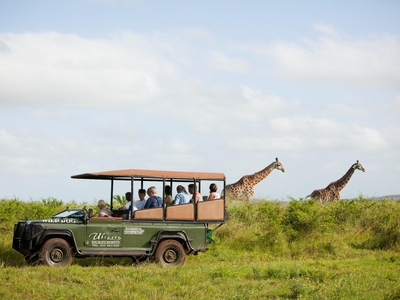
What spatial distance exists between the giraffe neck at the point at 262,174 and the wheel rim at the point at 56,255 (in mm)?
15955

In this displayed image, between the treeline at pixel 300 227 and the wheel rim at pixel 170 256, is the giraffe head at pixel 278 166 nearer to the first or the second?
the treeline at pixel 300 227

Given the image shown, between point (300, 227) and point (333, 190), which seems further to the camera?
point (333, 190)

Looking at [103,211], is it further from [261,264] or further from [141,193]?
[261,264]

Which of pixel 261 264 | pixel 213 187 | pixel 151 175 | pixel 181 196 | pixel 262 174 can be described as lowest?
pixel 261 264

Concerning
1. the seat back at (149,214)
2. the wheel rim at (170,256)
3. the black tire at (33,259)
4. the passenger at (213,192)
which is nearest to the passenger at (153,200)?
the seat back at (149,214)

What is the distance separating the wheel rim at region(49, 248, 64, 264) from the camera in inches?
476

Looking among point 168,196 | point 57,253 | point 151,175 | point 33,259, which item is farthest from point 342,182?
point 33,259

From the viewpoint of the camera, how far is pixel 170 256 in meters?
13.0

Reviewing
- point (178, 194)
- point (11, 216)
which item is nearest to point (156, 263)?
point (178, 194)

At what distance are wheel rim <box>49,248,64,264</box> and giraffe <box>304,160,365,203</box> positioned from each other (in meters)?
17.0

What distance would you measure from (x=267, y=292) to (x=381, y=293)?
195 centimetres

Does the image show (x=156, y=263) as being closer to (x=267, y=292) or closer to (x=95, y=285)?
(x=95, y=285)

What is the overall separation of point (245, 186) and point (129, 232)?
14.8 meters

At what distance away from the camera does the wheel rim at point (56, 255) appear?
39.7 ft
